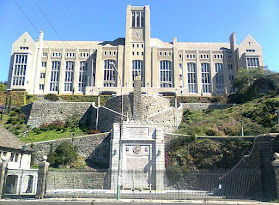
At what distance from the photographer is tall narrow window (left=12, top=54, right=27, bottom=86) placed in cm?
7325

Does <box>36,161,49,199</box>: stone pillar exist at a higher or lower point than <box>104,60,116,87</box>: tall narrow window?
lower

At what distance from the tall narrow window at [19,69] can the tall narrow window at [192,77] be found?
154 ft

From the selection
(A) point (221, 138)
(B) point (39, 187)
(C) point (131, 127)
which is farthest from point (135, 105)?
(B) point (39, 187)

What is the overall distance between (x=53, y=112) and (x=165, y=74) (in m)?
36.4

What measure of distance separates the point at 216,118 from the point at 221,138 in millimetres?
13687

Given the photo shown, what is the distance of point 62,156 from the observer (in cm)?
3017

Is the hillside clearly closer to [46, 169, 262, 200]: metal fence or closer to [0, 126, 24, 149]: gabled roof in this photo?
[46, 169, 262, 200]: metal fence

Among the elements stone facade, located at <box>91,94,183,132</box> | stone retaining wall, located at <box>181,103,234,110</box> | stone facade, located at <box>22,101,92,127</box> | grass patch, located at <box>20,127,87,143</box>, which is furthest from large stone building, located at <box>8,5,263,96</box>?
grass patch, located at <box>20,127,87,143</box>

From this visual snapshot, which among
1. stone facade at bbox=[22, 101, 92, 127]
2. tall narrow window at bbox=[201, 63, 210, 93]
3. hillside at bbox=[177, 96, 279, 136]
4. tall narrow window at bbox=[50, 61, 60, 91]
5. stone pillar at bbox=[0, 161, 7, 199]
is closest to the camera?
stone pillar at bbox=[0, 161, 7, 199]

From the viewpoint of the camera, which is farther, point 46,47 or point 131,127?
point 46,47

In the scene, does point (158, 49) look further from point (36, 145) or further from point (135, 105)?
point (36, 145)

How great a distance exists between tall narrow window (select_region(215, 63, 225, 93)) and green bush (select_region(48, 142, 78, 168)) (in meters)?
56.8

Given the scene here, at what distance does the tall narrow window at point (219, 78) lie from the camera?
257 feet

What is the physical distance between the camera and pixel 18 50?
247 feet
